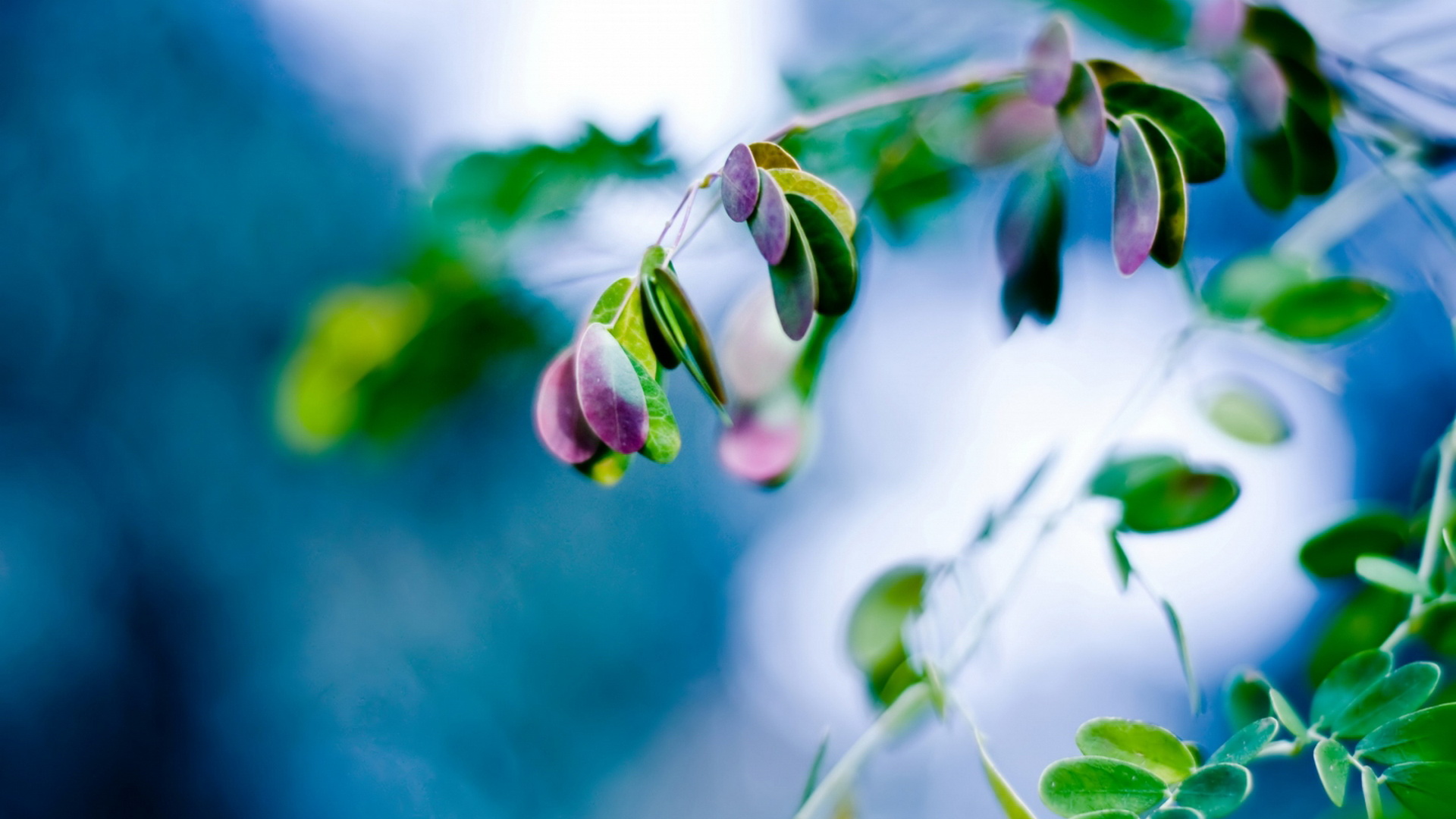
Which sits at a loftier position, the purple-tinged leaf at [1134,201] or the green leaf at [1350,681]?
the purple-tinged leaf at [1134,201]

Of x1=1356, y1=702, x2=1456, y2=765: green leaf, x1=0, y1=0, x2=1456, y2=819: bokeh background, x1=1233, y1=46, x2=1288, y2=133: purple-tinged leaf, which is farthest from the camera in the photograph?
x1=0, y1=0, x2=1456, y2=819: bokeh background

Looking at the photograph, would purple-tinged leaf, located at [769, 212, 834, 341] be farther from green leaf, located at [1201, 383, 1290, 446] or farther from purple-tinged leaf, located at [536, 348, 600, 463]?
green leaf, located at [1201, 383, 1290, 446]

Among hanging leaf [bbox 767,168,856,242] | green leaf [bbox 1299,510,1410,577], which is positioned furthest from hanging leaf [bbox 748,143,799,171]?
green leaf [bbox 1299,510,1410,577]

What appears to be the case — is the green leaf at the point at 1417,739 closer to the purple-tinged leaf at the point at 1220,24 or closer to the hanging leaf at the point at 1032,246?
the hanging leaf at the point at 1032,246

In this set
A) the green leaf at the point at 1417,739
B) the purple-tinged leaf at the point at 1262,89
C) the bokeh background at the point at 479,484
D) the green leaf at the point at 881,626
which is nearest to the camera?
the green leaf at the point at 1417,739

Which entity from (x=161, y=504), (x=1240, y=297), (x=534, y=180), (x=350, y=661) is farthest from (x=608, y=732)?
(x=1240, y=297)

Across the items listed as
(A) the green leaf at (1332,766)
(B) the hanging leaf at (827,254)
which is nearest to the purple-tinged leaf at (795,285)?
(B) the hanging leaf at (827,254)

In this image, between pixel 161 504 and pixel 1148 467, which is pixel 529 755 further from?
pixel 1148 467
